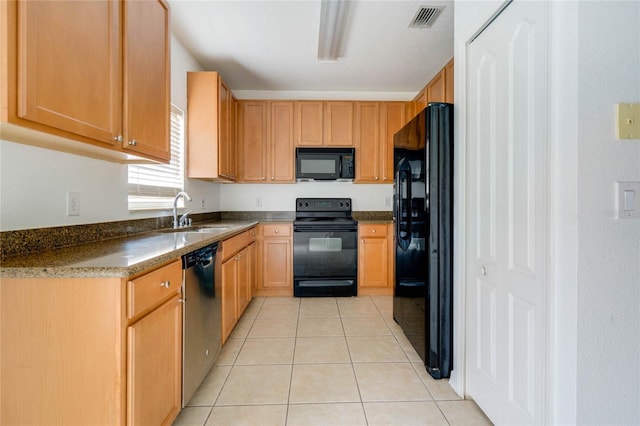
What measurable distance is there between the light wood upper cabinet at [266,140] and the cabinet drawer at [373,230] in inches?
43.2

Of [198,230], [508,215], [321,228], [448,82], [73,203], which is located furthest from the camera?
[321,228]

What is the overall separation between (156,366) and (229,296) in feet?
3.69

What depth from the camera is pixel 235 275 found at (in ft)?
8.41

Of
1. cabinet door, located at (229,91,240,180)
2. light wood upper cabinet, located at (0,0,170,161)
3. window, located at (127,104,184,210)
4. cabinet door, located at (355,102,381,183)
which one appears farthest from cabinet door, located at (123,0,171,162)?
cabinet door, located at (355,102,381,183)

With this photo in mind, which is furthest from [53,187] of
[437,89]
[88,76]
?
[437,89]

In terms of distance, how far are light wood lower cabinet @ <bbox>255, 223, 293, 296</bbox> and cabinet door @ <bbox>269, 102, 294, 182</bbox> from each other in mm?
689

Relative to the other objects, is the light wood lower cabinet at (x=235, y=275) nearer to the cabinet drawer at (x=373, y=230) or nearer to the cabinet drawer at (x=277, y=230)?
the cabinet drawer at (x=277, y=230)

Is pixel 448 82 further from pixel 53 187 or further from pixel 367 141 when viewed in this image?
pixel 53 187

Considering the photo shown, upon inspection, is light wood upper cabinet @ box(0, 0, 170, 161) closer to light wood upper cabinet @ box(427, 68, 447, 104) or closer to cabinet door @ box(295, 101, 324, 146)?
cabinet door @ box(295, 101, 324, 146)

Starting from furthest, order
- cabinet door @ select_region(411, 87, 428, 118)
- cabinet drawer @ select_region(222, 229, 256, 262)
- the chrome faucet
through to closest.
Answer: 1. cabinet door @ select_region(411, 87, 428, 118)
2. the chrome faucet
3. cabinet drawer @ select_region(222, 229, 256, 262)

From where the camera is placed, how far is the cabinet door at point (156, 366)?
3.56 ft

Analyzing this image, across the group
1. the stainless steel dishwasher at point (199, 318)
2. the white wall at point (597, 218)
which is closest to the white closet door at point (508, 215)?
the white wall at point (597, 218)

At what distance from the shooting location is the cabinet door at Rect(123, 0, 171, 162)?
1.47 meters

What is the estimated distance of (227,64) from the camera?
3.17 meters
